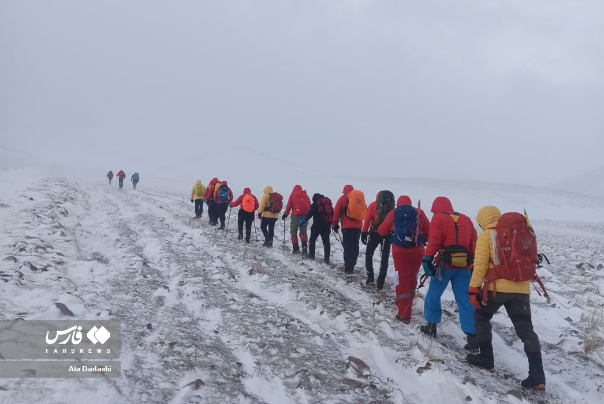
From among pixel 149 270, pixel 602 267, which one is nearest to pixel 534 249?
pixel 149 270

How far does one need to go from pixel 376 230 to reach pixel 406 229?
1.89m

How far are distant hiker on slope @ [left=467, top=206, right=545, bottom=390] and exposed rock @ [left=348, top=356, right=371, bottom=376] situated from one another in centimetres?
172

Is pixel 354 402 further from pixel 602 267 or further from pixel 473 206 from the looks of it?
pixel 473 206

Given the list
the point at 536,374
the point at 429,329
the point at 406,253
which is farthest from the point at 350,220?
the point at 536,374

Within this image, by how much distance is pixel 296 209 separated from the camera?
1194 cm

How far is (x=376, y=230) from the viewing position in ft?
28.7

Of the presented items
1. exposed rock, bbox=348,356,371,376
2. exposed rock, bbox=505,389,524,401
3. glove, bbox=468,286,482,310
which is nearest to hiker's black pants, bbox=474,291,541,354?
glove, bbox=468,286,482,310

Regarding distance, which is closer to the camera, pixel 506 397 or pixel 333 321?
pixel 506 397

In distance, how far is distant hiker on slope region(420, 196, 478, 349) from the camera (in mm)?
5902

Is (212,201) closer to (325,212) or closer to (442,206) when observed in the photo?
(325,212)

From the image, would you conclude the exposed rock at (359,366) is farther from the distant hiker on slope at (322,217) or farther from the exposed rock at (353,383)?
the distant hiker on slope at (322,217)

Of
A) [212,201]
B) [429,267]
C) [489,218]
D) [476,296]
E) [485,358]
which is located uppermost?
[489,218]

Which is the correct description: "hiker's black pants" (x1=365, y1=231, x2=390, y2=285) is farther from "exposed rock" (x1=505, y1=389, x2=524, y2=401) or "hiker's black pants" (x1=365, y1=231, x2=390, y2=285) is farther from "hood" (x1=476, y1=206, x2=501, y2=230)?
"exposed rock" (x1=505, y1=389, x2=524, y2=401)

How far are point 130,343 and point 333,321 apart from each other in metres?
3.12
